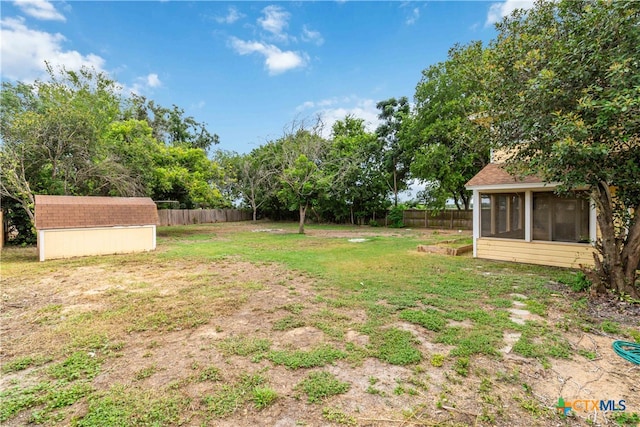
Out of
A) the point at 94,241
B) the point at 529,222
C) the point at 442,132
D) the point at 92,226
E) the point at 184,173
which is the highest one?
the point at 442,132

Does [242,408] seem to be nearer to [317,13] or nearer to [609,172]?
[609,172]

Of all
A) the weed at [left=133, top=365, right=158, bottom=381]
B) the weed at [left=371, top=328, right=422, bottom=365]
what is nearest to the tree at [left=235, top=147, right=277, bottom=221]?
the weed at [left=371, top=328, right=422, bottom=365]

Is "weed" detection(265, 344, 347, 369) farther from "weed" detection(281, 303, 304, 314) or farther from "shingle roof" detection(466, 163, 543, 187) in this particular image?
"shingle roof" detection(466, 163, 543, 187)

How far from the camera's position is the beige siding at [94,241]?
813 centimetres

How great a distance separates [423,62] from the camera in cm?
1619

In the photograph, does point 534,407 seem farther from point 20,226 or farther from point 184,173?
point 20,226

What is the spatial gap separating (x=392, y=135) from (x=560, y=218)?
14.1m

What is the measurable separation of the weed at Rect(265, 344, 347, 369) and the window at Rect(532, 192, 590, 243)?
7.02 meters

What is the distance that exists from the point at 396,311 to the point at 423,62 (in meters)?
16.3

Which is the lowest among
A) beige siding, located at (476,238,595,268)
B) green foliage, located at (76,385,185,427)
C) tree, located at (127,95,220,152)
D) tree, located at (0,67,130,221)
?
green foliage, located at (76,385,185,427)

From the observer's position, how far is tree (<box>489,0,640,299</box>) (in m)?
3.86

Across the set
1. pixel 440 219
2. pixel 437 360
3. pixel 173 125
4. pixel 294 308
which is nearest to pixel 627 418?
pixel 437 360

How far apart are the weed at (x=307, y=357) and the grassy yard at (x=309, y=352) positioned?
0.05 feet

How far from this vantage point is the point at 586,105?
3801 mm
